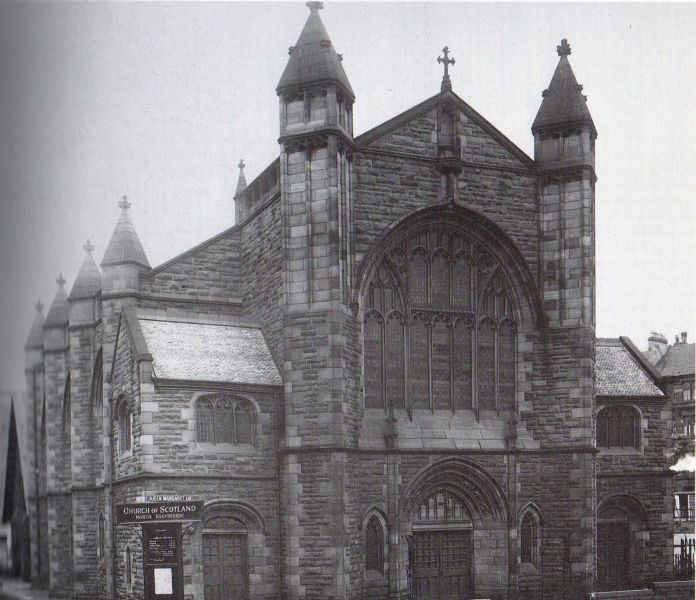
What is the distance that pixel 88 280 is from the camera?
116ft

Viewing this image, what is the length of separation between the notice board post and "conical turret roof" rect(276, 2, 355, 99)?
10.6m

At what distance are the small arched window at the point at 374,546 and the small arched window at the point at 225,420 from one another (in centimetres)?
362

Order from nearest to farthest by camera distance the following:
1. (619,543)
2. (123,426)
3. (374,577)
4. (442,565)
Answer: (374,577), (123,426), (442,565), (619,543)

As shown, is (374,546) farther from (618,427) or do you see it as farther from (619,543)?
(618,427)

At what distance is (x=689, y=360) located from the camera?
3594 centimetres

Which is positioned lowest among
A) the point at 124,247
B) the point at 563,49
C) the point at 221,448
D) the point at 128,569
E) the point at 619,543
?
the point at 619,543

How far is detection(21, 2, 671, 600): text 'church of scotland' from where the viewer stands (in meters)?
26.1

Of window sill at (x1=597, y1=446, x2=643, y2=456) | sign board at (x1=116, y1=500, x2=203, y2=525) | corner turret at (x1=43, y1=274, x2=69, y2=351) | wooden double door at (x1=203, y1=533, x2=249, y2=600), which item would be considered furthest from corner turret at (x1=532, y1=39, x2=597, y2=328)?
corner turret at (x1=43, y1=274, x2=69, y2=351)

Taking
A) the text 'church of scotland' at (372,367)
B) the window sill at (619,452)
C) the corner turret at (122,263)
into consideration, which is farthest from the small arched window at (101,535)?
the window sill at (619,452)

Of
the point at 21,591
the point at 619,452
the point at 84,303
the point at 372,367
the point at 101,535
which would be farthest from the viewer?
the point at 21,591

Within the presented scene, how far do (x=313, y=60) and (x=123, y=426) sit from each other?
34.3ft

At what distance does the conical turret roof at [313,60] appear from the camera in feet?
88.5

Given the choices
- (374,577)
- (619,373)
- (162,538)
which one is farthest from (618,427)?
(162,538)

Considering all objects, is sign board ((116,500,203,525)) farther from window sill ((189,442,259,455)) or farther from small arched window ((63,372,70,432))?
small arched window ((63,372,70,432))
